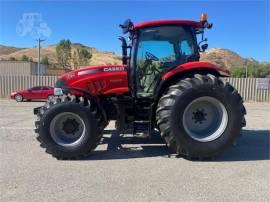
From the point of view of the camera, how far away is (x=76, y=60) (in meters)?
66.3

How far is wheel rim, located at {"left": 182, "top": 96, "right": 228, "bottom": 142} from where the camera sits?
676 centimetres

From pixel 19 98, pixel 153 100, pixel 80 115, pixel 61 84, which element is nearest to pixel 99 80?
pixel 61 84

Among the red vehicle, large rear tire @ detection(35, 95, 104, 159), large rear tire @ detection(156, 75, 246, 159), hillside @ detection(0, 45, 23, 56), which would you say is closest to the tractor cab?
large rear tire @ detection(156, 75, 246, 159)

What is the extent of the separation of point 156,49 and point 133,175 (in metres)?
2.89

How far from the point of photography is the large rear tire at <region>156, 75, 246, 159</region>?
21.5 feet

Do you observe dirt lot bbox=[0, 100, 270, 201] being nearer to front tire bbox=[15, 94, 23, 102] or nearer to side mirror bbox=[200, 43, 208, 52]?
side mirror bbox=[200, 43, 208, 52]

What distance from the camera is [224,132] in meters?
6.74

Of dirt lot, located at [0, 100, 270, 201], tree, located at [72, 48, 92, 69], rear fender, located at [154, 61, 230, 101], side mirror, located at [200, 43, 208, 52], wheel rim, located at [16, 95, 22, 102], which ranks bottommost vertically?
wheel rim, located at [16, 95, 22, 102]

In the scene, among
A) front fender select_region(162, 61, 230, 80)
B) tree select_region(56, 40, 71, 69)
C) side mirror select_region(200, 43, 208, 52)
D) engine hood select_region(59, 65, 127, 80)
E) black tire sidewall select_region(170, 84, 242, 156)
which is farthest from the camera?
tree select_region(56, 40, 71, 69)

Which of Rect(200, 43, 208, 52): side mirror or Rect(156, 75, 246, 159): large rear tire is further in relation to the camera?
Rect(200, 43, 208, 52): side mirror

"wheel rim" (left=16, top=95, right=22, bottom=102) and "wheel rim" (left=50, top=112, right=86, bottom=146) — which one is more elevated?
"wheel rim" (left=50, top=112, right=86, bottom=146)

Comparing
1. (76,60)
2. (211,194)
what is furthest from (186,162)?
(76,60)

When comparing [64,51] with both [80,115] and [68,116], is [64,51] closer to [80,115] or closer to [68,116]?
[68,116]

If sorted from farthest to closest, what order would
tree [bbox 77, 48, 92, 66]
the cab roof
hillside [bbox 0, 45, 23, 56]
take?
hillside [bbox 0, 45, 23, 56]
tree [bbox 77, 48, 92, 66]
the cab roof
